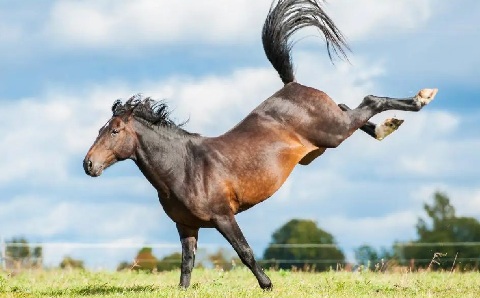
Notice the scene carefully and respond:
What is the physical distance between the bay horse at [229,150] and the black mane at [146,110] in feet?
0.04

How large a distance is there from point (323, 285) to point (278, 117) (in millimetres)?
2369

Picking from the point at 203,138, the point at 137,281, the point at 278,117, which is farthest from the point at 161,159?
the point at 137,281

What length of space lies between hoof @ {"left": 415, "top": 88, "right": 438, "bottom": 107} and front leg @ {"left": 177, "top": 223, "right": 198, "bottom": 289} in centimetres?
364

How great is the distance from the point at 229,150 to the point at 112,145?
56.7 inches

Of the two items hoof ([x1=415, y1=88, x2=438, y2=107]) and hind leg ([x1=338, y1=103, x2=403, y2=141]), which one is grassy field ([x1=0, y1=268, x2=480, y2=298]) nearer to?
hind leg ([x1=338, y1=103, x2=403, y2=141])

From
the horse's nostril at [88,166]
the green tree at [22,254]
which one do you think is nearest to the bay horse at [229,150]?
the horse's nostril at [88,166]

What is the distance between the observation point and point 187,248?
11156 millimetres

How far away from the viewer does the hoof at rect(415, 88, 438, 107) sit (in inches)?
476

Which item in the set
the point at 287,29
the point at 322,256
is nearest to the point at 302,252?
the point at 322,256

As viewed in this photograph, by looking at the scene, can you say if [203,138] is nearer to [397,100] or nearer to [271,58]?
[271,58]

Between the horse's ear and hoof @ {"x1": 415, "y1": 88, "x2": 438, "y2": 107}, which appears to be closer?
the horse's ear

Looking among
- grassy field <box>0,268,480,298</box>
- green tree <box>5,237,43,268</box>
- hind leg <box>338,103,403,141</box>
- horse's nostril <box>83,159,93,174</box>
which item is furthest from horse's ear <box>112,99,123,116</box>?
green tree <box>5,237,43,268</box>

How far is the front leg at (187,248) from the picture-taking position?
11047 millimetres

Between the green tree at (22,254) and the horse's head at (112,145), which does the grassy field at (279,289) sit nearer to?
the horse's head at (112,145)
